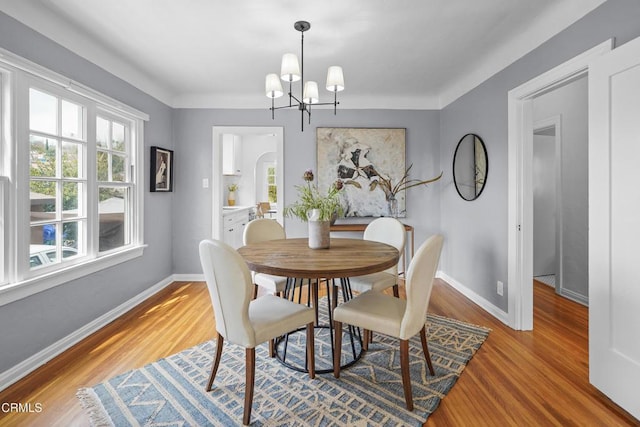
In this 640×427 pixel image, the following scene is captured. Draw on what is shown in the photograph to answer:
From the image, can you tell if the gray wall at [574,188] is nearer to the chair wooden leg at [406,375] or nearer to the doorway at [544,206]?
the doorway at [544,206]

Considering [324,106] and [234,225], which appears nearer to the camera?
[324,106]

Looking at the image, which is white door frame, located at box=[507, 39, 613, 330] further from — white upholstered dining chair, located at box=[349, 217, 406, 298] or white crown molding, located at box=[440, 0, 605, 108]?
white upholstered dining chair, located at box=[349, 217, 406, 298]

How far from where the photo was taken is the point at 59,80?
229 centimetres

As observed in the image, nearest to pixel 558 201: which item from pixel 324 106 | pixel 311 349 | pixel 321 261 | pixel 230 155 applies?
pixel 324 106

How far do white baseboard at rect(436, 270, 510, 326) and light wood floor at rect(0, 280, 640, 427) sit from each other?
0.22 feet

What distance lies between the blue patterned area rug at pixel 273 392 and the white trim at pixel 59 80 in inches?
78.4

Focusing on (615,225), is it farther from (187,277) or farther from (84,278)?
(187,277)

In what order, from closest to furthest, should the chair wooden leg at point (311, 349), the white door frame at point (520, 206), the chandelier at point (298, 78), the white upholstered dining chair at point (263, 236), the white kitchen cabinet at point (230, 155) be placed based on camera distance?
the chair wooden leg at point (311, 349) < the chandelier at point (298, 78) < the white upholstered dining chair at point (263, 236) < the white door frame at point (520, 206) < the white kitchen cabinet at point (230, 155)

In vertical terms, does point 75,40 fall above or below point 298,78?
above

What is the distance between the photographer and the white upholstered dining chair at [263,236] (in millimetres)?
2504

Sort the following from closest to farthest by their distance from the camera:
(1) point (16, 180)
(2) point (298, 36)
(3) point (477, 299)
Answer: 1. (1) point (16, 180)
2. (2) point (298, 36)
3. (3) point (477, 299)

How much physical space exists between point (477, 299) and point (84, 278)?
3649mm

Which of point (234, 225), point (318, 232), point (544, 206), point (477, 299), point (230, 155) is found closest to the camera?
point (318, 232)

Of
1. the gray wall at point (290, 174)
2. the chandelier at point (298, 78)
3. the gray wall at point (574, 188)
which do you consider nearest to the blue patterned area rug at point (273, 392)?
the gray wall at point (290, 174)
